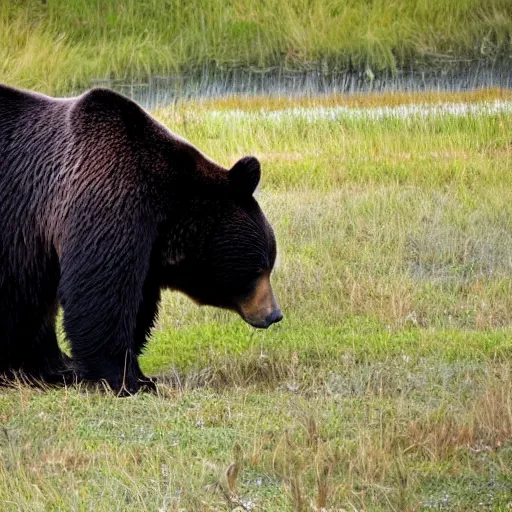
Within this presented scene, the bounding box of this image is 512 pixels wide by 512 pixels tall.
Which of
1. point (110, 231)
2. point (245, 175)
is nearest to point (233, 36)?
point (245, 175)

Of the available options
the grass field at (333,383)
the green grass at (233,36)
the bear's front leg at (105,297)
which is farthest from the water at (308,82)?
the bear's front leg at (105,297)

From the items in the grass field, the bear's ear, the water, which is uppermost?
the bear's ear

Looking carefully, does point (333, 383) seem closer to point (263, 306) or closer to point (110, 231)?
point (263, 306)

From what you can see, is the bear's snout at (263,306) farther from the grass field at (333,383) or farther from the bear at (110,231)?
the grass field at (333,383)

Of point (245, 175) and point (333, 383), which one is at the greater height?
point (245, 175)

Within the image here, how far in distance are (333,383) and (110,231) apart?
153 centimetres

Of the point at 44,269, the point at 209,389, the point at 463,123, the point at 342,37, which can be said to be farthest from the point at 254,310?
the point at 342,37

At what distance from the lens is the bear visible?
6438mm

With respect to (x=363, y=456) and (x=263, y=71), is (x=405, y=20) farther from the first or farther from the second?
(x=363, y=456)

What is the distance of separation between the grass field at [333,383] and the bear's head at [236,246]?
527 mm

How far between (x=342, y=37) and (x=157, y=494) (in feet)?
54.9

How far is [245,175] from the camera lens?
6809 millimetres

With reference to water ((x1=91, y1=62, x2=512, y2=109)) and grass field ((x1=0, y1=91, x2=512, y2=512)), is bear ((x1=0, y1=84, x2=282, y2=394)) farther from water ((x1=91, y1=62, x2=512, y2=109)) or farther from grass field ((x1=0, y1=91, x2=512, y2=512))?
water ((x1=91, y1=62, x2=512, y2=109))

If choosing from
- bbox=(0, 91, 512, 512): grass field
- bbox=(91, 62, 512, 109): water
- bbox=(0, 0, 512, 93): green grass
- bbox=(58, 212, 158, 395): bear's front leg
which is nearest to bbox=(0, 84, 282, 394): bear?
bbox=(58, 212, 158, 395): bear's front leg
